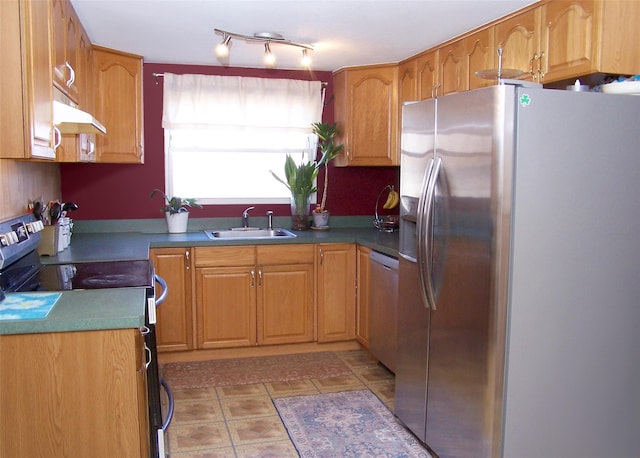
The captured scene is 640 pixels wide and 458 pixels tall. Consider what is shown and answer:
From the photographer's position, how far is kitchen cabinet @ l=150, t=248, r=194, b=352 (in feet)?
13.3

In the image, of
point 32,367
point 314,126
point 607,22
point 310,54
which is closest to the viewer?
point 32,367

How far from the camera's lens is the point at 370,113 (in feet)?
14.9

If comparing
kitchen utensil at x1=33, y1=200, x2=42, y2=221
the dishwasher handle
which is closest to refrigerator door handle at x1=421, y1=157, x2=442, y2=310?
the dishwasher handle

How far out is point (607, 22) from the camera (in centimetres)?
254

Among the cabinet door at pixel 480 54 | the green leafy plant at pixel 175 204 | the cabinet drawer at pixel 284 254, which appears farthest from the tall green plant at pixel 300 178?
the cabinet door at pixel 480 54

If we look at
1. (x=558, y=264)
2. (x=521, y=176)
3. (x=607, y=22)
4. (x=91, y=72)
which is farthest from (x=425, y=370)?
(x=91, y=72)

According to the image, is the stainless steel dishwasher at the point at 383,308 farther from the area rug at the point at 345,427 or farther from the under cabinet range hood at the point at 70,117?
the under cabinet range hood at the point at 70,117

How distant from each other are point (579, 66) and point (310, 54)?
1943 mm

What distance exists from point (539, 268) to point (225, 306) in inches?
95.5

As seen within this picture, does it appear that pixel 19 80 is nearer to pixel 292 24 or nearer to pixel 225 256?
pixel 292 24

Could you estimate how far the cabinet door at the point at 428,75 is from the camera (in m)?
3.86

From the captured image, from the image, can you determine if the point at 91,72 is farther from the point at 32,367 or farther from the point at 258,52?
the point at 32,367

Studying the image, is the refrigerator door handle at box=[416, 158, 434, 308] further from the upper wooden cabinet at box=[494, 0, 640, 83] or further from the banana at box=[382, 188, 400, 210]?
the banana at box=[382, 188, 400, 210]

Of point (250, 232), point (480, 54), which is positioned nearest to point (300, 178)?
point (250, 232)
